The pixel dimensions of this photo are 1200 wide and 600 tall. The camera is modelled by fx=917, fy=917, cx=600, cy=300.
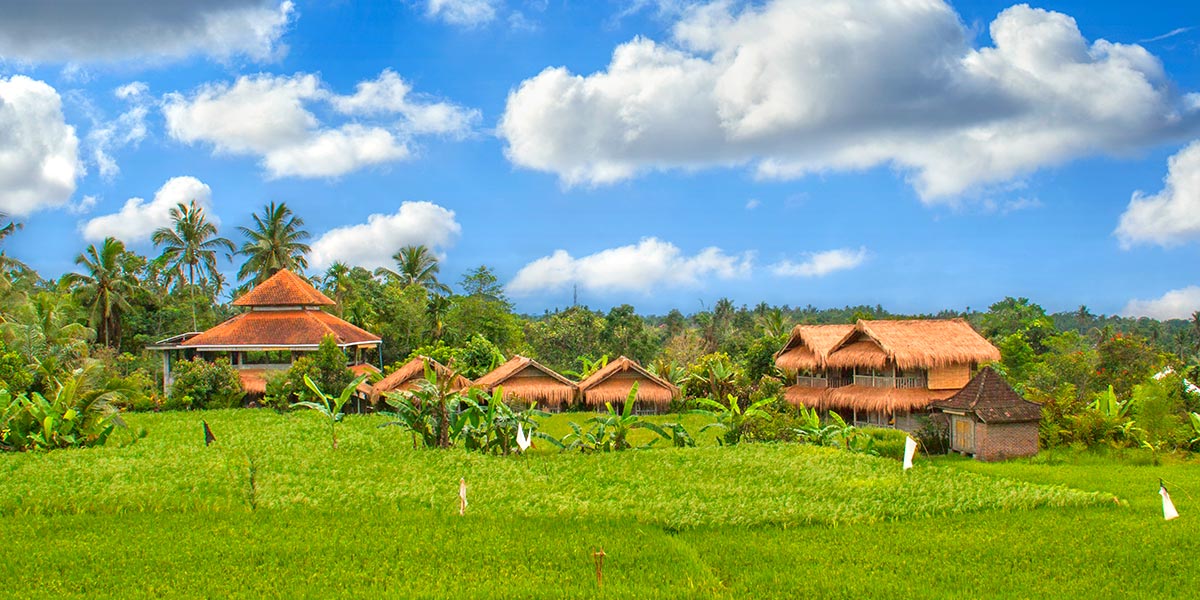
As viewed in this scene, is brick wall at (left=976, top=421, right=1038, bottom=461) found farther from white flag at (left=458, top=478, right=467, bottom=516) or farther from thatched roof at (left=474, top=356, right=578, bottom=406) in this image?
thatched roof at (left=474, top=356, right=578, bottom=406)

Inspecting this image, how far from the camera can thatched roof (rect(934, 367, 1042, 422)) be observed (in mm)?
18562

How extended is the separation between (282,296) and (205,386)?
5107 mm

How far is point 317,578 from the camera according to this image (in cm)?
839

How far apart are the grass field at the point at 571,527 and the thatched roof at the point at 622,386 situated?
12.2 m

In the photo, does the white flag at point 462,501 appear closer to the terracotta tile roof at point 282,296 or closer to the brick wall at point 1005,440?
the brick wall at point 1005,440

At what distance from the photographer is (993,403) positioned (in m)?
18.8

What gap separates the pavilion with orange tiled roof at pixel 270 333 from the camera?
28.6 meters

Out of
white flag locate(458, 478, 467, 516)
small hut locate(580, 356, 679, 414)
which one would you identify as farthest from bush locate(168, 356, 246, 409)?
white flag locate(458, 478, 467, 516)

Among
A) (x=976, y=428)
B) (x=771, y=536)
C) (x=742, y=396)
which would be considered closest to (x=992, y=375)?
(x=976, y=428)

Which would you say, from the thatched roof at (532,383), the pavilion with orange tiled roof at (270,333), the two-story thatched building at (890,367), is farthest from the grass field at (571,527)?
the pavilion with orange tiled roof at (270,333)

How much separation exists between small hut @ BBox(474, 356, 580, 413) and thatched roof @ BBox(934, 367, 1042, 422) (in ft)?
39.8

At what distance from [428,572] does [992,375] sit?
573 inches

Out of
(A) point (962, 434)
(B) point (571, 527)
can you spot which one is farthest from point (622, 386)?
(B) point (571, 527)

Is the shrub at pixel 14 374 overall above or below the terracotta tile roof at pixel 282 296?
below
